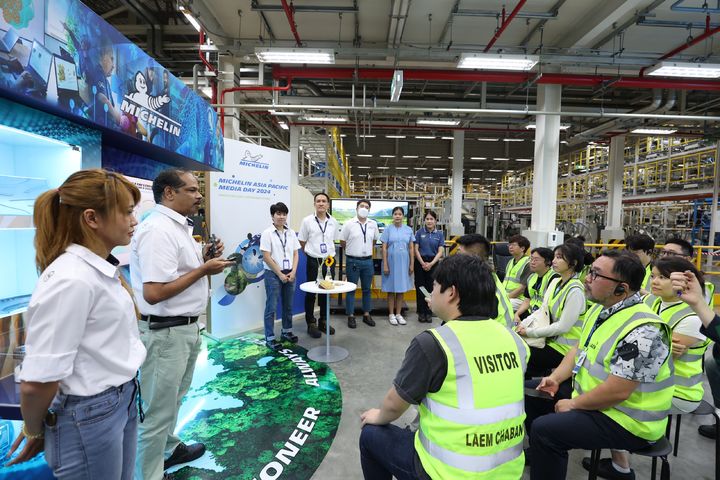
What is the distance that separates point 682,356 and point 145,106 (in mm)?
4037

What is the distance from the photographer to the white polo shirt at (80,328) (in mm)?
937

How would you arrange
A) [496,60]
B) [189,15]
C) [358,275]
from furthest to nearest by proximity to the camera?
[496,60] < [189,15] < [358,275]

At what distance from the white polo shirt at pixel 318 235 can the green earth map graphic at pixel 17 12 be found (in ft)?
10.1

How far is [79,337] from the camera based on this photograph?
39.0 inches

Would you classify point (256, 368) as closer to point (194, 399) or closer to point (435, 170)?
point (194, 399)

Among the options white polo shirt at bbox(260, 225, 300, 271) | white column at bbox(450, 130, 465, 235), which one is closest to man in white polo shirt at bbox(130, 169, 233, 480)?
white polo shirt at bbox(260, 225, 300, 271)

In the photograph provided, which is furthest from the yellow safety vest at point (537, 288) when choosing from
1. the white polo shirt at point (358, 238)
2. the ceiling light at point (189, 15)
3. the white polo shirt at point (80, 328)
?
the ceiling light at point (189, 15)

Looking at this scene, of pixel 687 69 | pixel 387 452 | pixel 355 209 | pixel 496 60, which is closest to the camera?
pixel 387 452

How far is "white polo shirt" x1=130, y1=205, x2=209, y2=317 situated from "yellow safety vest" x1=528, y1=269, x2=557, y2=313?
2.63 metres

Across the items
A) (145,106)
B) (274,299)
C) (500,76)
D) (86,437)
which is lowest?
(274,299)

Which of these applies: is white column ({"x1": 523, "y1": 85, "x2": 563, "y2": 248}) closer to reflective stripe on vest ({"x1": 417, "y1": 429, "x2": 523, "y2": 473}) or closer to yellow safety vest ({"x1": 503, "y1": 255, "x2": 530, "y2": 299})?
yellow safety vest ({"x1": 503, "y1": 255, "x2": 530, "y2": 299})

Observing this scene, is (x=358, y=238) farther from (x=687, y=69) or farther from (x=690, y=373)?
(x=687, y=69)

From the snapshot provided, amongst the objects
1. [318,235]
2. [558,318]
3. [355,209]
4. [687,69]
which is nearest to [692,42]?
[687,69]

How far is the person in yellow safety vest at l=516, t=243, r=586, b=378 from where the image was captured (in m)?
2.34
